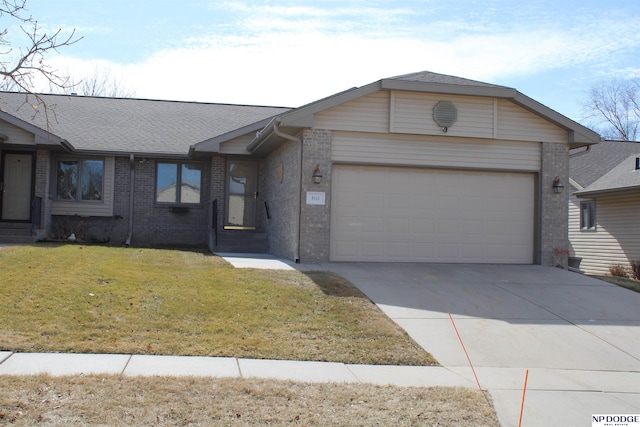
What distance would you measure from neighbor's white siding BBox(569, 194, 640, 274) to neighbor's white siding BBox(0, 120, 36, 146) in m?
18.6

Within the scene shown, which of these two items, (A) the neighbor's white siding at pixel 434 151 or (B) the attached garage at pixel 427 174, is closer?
(B) the attached garage at pixel 427 174

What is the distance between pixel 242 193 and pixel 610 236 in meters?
12.8

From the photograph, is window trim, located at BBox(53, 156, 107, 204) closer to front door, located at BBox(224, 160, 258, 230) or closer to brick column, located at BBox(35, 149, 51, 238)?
brick column, located at BBox(35, 149, 51, 238)

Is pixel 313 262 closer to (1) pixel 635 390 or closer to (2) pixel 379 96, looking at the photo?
(2) pixel 379 96

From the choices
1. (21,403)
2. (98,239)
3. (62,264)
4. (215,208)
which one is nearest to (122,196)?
(98,239)

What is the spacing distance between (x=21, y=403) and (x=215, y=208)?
13.3 m

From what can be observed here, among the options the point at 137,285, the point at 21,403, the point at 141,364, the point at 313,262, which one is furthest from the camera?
the point at 313,262

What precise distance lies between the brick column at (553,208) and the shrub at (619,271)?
725 centimetres

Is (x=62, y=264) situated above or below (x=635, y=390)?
above

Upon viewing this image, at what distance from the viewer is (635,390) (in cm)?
739

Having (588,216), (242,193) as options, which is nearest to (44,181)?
(242,193)


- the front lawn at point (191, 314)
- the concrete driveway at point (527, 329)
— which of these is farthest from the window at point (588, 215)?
the front lawn at point (191, 314)

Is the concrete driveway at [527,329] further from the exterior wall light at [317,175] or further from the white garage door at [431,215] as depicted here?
the exterior wall light at [317,175]

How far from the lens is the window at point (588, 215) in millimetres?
23391
